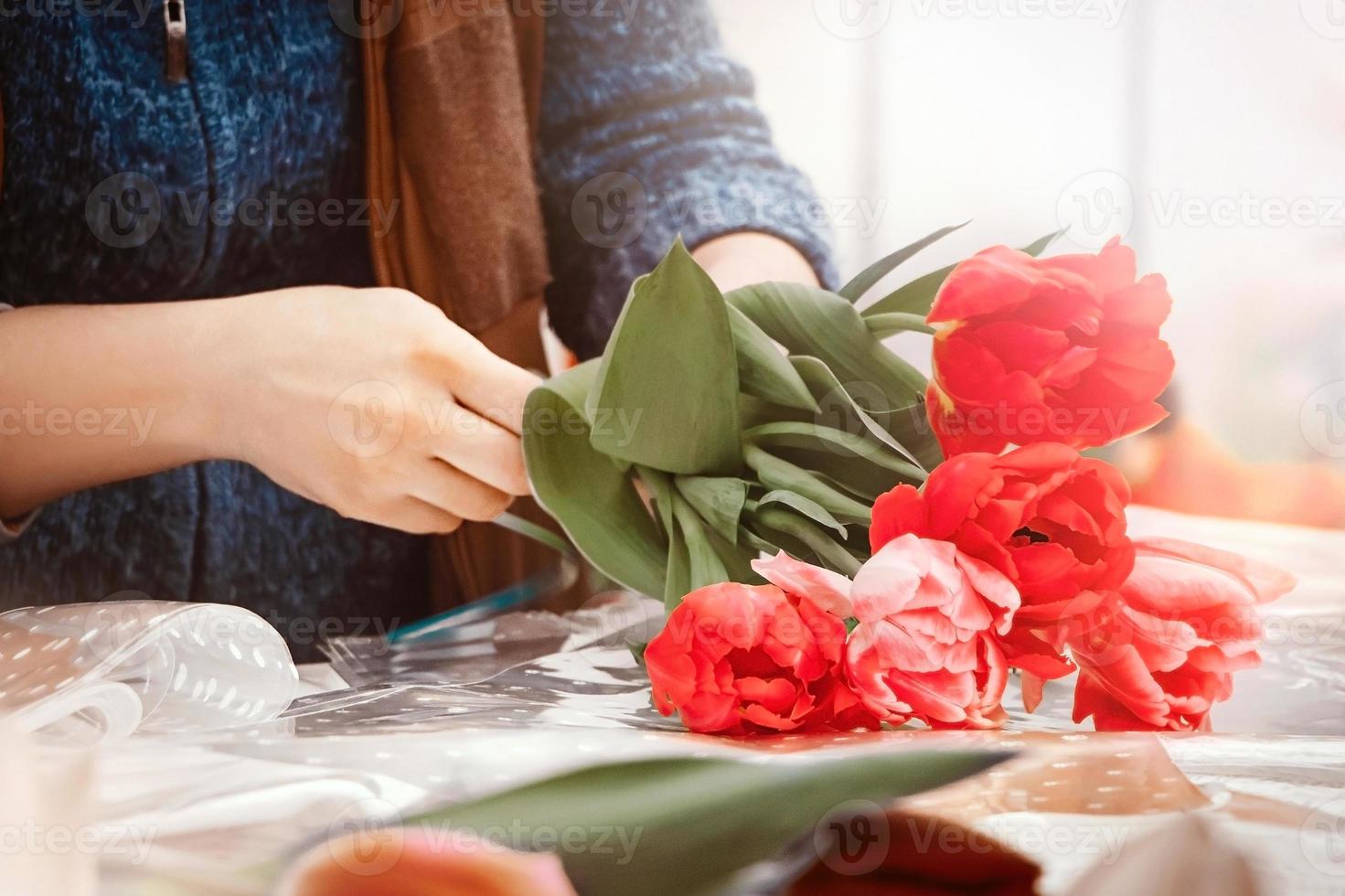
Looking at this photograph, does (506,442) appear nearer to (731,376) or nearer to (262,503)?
(731,376)

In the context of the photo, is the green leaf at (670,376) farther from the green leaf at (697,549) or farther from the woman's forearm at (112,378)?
the woman's forearm at (112,378)

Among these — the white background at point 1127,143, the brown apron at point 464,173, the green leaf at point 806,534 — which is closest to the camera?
the green leaf at point 806,534

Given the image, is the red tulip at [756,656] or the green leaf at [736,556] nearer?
the red tulip at [756,656]

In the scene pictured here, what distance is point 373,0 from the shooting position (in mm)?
570

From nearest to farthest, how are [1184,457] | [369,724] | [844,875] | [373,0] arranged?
1. [844,875]
2. [369,724]
3. [373,0]
4. [1184,457]

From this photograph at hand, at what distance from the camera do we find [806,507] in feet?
1.24

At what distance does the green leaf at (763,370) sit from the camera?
1.35ft

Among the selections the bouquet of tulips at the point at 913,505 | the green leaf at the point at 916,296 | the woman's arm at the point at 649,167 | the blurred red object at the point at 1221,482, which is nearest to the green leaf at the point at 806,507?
the bouquet of tulips at the point at 913,505

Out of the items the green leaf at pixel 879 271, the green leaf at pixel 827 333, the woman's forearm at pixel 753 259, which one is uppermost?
the woman's forearm at pixel 753 259

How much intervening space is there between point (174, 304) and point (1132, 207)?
0.70 metres

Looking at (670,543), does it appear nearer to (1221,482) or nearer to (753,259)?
(753,259)

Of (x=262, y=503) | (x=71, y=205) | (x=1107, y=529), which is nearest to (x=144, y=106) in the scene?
(x=71, y=205)

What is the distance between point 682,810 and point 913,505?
0.12m

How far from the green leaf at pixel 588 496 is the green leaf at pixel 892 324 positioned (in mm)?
130
